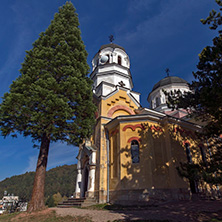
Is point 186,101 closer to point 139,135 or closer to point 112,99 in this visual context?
point 139,135

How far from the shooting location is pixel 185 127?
15.1m

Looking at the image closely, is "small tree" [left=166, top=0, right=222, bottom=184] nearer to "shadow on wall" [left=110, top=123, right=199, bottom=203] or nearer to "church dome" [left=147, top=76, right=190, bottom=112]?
"shadow on wall" [left=110, top=123, right=199, bottom=203]

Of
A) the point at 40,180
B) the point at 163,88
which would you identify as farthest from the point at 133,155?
the point at 163,88

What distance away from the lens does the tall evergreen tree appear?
999 centimetres

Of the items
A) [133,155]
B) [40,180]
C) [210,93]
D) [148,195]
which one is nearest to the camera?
[210,93]

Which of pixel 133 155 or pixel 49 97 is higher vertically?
pixel 49 97

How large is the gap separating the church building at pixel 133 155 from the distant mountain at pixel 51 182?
70.5m

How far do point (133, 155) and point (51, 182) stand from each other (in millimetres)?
90593

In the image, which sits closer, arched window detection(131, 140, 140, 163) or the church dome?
arched window detection(131, 140, 140, 163)

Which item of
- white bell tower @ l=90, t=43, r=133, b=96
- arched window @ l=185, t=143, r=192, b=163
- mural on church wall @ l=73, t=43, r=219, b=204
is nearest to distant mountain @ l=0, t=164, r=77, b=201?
white bell tower @ l=90, t=43, r=133, b=96

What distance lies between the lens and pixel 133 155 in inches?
529

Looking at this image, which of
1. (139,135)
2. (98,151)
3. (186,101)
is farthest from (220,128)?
(98,151)

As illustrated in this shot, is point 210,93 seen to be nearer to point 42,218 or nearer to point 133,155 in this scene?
point 133,155

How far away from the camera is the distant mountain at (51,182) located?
79.3 metres
